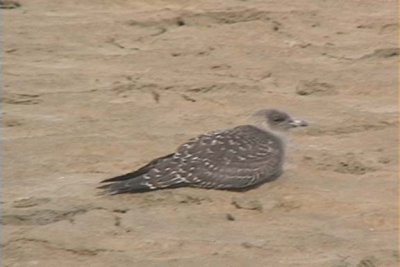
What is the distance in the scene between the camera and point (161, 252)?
250 inches

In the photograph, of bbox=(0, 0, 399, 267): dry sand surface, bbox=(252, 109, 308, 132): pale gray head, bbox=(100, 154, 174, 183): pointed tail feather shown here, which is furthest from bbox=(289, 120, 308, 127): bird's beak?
bbox=(100, 154, 174, 183): pointed tail feather

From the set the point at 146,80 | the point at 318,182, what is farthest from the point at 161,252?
the point at 146,80

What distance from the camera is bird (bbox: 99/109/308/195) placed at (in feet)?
23.1

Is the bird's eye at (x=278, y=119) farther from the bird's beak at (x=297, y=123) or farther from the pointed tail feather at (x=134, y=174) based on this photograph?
the pointed tail feather at (x=134, y=174)

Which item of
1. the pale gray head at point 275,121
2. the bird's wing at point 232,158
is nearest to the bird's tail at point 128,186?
the bird's wing at point 232,158

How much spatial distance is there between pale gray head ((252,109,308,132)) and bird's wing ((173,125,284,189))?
3.0 inches

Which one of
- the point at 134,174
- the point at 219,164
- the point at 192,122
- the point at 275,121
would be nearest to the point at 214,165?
the point at 219,164

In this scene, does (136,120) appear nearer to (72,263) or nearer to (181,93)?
(181,93)

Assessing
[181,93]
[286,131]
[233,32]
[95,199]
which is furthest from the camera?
[233,32]

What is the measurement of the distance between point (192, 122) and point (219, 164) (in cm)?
75

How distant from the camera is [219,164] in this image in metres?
7.17

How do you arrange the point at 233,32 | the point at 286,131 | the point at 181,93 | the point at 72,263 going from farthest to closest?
1. the point at 233,32
2. the point at 181,93
3. the point at 286,131
4. the point at 72,263

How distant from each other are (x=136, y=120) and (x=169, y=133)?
0.24m

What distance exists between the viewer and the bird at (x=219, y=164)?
704cm
